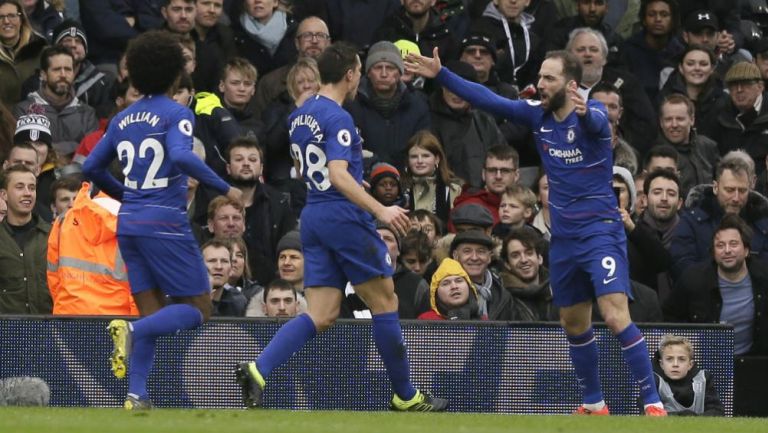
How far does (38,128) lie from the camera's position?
16141 mm

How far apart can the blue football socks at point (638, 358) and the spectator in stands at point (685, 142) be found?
5417 mm

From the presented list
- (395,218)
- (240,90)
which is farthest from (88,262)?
(240,90)

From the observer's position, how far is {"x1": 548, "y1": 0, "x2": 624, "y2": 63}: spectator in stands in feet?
62.8

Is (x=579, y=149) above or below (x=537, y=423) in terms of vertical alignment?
above

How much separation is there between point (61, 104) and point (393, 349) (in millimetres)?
5825

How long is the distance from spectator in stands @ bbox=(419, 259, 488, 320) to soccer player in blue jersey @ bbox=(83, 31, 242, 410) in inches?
111

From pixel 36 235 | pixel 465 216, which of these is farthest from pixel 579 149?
pixel 36 235

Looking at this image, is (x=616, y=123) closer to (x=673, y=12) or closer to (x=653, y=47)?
(x=653, y=47)

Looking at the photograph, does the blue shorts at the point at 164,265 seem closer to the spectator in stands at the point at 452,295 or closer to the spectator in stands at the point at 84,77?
the spectator in stands at the point at 452,295

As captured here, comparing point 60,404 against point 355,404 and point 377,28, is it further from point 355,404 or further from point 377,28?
point 377,28

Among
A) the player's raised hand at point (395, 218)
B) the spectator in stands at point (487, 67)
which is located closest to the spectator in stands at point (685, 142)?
the spectator in stands at point (487, 67)

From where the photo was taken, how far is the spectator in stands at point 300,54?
17734 mm

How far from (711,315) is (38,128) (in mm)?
5909

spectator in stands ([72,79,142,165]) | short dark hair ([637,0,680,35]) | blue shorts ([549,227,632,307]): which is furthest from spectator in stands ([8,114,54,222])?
short dark hair ([637,0,680,35])
